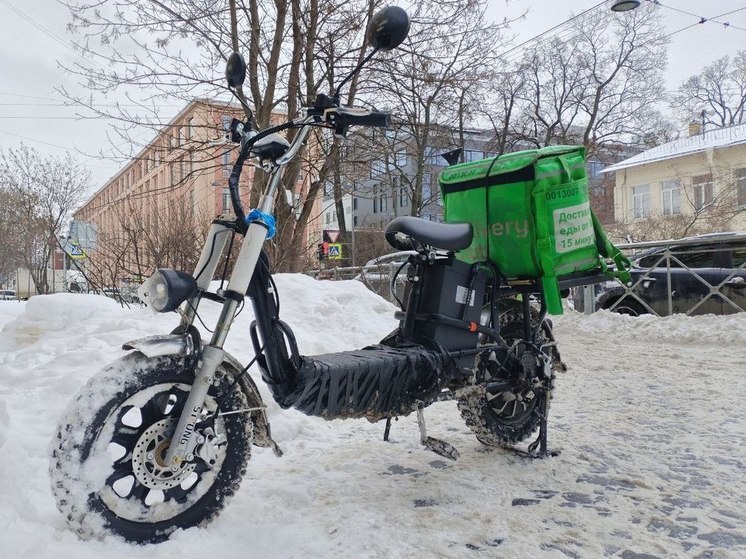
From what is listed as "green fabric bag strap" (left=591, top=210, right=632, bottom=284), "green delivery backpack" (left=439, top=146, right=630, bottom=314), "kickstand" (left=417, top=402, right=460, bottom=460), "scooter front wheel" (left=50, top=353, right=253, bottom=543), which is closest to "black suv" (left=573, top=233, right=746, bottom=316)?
"green fabric bag strap" (left=591, top=210, right=632, bottom=284)

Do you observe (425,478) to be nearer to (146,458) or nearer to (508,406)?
(508,406)

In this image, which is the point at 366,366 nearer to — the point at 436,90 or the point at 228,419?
the point at 228,419

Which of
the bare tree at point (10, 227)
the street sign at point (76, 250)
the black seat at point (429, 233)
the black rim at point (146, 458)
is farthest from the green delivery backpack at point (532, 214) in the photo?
the bare tree at point (10, 227)

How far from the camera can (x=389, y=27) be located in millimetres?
2266

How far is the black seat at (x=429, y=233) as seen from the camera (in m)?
3.02

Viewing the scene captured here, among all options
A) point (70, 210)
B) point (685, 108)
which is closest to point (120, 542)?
point (70, 210)

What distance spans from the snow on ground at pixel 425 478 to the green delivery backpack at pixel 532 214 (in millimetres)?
1001

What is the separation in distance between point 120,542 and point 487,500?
5.32 ft

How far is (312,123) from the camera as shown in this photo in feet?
8.07

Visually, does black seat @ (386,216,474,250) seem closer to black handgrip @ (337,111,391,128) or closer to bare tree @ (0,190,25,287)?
black handgrip @ (337,111,391,128)

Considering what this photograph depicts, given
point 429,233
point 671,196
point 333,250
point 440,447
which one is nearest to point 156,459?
point 440,447

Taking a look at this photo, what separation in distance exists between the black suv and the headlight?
7909 millimetres

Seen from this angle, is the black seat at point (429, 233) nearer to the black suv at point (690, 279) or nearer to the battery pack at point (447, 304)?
the battery pack at point (447, 304)

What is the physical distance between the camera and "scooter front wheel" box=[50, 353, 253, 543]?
2041mm
